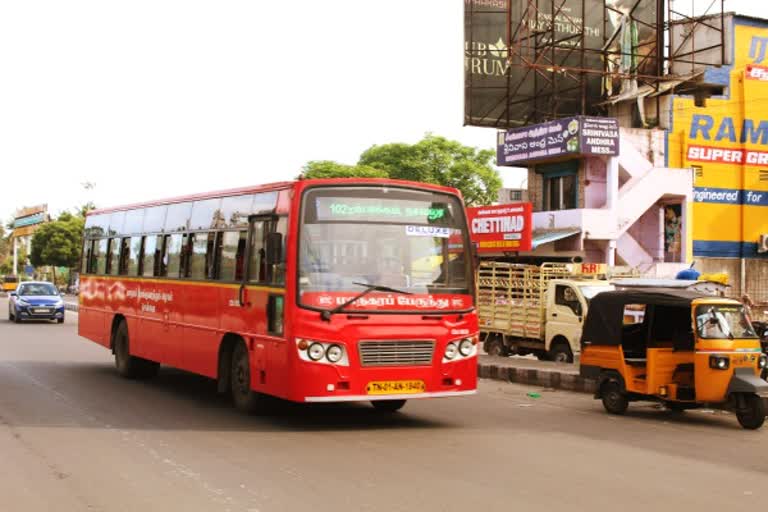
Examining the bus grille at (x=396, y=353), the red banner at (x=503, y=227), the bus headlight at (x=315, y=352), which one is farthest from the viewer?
the red banner at (x=503, y=227)

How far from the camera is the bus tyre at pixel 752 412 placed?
11.8 m

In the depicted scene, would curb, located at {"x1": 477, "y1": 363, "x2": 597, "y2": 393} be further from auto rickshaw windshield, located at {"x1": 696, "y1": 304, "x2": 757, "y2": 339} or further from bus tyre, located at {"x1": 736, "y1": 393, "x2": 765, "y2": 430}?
bus tyre, located at {"x1": 736, "y1": 393, "x2": 765, "y2": 430}

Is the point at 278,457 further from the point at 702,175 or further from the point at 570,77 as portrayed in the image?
the point at 570,77

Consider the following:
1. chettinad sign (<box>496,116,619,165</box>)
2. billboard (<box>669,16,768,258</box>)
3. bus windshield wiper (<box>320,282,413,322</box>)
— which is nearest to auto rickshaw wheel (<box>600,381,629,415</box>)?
bus windshield wiper (<box>320,282,413,322</box>)

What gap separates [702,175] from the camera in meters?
40.9

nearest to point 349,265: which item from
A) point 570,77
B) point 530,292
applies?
point 530,292

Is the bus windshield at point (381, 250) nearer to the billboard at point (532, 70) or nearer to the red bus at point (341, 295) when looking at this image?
the red bus at point (341, 295)

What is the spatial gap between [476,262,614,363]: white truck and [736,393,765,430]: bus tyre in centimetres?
711

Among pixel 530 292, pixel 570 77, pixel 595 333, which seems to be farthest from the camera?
pixel 570 77

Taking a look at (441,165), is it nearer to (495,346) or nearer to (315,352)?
(495,346)

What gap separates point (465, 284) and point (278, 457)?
3.43 metres

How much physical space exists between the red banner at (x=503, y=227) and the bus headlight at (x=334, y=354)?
24.8 meters

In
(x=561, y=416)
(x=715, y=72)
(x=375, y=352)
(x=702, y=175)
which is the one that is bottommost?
(x=561, y=416)

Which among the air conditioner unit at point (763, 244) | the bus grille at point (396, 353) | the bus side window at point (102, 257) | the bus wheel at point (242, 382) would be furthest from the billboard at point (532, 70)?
the bus grille at point (396, 353)
